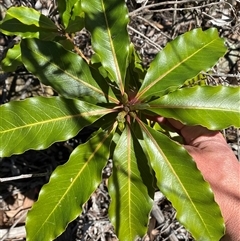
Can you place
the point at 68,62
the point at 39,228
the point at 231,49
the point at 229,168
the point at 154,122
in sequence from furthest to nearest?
1. the point at 231,49
2. the point at 154,122
3. the point at 229,168
4. the point at 68,62
5. the point at 39,228

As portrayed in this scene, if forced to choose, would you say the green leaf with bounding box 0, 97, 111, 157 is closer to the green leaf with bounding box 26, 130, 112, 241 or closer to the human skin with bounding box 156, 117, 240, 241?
the green leaf with bounding box 26, 130, 112, 241

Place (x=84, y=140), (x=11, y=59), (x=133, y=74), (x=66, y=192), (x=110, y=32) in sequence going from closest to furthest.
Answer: (x=66, y=192), (x=110, y=32), (x=133, y=74), (x=11, y=59), (x=84, y=140)

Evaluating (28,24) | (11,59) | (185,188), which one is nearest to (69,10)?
(28,24)

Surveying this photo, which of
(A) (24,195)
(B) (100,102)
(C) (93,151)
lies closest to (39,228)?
(C) (93,151)

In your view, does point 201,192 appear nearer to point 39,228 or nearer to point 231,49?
point 39,228

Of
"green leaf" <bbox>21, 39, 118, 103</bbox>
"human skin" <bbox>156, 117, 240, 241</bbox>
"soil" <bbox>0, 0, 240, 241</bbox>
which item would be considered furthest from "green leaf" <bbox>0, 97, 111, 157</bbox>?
"soil" <bbox>0, 0, 240, 241</bbox>

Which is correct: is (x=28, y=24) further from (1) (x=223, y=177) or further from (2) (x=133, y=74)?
(1) (x=223, y=177)

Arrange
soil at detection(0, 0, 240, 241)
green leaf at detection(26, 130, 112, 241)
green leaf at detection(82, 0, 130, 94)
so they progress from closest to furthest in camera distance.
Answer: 1. green leaf at detection(26, 130, 112, 241)
2. green leaf at detection(82, 0, 130, 94)
3. soil at detection(0, 0, 240, 241)
